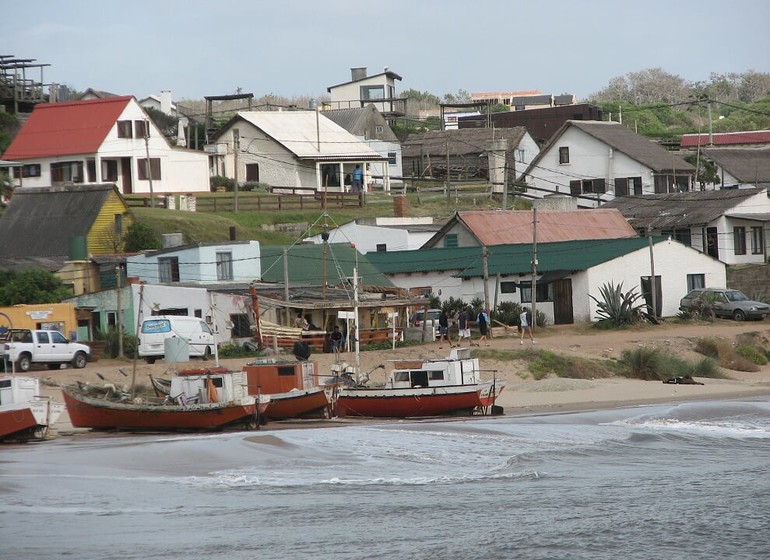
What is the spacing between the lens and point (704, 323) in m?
52.8

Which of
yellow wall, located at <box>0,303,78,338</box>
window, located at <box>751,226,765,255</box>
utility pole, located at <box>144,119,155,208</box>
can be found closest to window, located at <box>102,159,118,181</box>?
utility pole, located at <box>144,119,155,208</box>

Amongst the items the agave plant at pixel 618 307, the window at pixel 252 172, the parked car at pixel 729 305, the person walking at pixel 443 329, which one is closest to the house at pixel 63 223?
the person walking at pixel 443 329

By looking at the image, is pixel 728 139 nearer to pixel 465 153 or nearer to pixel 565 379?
pixel 465 153

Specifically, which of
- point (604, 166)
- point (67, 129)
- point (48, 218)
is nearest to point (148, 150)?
point (67, 129)

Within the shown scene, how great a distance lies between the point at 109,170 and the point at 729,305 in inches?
1384

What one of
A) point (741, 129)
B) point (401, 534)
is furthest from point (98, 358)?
point (741, 129)

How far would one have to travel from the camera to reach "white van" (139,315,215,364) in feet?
143

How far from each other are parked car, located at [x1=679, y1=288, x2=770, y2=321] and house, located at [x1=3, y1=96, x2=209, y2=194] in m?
30.5

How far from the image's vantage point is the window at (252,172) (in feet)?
258

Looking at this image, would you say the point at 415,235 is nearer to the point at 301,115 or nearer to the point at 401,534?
the point at 301,115

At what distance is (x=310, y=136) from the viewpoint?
80.8m

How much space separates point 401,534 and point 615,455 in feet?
30.1

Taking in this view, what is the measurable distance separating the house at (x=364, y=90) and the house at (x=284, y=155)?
109 ft

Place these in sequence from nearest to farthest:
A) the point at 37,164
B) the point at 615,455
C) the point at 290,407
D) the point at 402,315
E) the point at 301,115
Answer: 1. the point at 615,455
2. the point at 290,407
3. the point at 402,315
4. the point at 37,164
5. the point at 301,115
